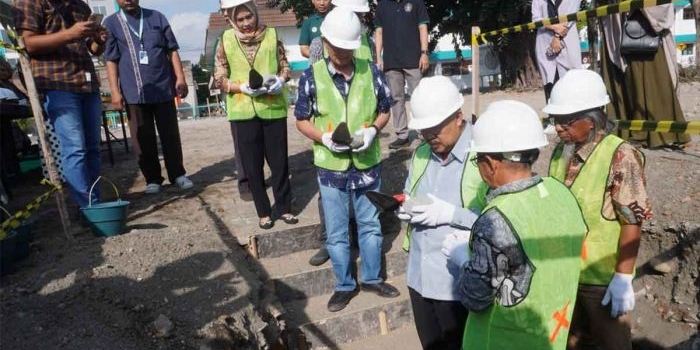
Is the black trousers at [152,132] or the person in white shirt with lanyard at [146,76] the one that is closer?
the person in white shirt with lanyard at [146,76]

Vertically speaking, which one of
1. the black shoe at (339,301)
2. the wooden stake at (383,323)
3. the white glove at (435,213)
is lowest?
the wooden stake at (383,323)

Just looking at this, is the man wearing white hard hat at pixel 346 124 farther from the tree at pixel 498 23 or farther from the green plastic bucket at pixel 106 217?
the tree at pixel 498 23

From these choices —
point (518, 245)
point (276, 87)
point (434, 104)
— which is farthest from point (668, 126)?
point (276, 87)

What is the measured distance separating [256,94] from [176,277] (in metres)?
1.53

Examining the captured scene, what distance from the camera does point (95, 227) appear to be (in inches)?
145

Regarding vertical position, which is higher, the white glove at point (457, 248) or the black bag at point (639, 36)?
the black bag at point (639, 36)

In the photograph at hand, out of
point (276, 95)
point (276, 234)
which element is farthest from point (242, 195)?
point (276, 95)

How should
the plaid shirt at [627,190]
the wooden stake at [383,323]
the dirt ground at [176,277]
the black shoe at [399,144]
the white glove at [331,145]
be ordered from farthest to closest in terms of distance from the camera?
the black shoe at [399,144] < the wooden stake at [383,323] < the white glove at [331,145] < the dirt ground at [176,277] < the plaid shirt at [627,190]

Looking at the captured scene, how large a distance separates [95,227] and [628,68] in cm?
486

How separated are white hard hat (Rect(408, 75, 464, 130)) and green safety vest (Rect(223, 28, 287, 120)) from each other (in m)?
2.05

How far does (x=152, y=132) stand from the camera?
195 inches

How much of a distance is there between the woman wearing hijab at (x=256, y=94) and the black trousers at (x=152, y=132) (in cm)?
114

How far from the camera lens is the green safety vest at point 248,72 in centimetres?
395

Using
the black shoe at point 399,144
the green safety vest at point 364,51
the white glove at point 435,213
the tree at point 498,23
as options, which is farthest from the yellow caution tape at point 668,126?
the tree at point 498,23
